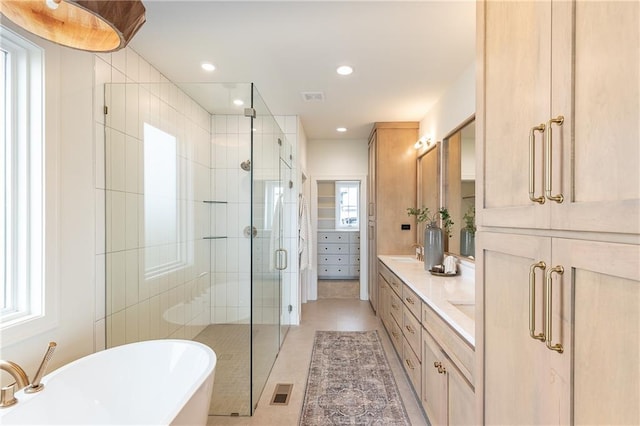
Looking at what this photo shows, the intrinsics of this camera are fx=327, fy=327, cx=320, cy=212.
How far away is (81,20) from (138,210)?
1.41 metres

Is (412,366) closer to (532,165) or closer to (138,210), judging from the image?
(532,165)

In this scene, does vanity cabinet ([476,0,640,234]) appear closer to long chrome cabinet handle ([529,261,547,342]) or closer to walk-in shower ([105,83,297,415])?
long chrome cabinet handle ([529,261,547,342])

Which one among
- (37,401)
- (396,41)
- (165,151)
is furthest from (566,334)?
(165,151)

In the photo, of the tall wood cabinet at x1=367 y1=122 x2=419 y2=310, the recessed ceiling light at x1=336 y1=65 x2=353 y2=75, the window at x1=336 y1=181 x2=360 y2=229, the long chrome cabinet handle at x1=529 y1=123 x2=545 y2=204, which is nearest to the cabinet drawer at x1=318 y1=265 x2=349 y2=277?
the window at x1=336 y1=181 x2=360 y2=229

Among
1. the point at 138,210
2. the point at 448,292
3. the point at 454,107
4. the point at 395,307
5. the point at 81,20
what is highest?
the point at 454,107

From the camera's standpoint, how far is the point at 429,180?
3.84m

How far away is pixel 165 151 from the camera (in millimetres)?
2408

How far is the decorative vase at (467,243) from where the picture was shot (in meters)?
2.81

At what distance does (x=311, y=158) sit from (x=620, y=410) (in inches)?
194

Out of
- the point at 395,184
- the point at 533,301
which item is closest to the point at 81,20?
the point at 533,301

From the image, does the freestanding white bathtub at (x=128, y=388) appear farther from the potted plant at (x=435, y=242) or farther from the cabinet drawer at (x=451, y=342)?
the potted plant at (x=435, y=242)

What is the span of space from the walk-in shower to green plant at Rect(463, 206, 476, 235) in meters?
1.77

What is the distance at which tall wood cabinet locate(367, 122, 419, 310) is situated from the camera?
4.35 meters

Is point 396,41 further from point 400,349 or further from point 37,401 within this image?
point 37,401
